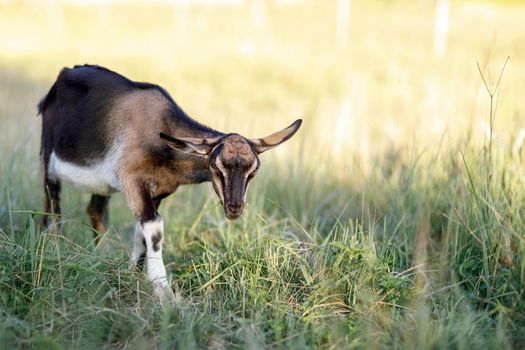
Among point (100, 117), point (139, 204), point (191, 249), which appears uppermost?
point (100, 117)

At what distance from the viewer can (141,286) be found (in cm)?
541

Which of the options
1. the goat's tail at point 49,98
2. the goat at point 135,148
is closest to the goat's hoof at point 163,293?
the goat at point 135,148

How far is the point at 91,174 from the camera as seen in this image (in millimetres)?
6246

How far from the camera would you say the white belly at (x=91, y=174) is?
608 centimetres

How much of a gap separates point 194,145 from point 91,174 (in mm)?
1246

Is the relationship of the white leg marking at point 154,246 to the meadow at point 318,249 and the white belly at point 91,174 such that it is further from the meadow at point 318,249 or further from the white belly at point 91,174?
the white belly at point 91,174

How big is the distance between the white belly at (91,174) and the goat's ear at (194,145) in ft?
2.61

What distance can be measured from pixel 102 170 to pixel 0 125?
5388 millimetres

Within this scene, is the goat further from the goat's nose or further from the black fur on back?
the goat's nose

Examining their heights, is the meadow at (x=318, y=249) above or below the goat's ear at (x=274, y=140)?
below

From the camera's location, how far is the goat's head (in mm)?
5203

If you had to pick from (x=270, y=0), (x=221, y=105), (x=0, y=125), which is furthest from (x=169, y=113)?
(x=270, y=0)

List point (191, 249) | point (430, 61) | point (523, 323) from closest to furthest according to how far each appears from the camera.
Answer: point (523, 323) → point (191, 249) → point (430, 61)

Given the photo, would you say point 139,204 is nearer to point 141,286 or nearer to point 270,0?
point 141,286
